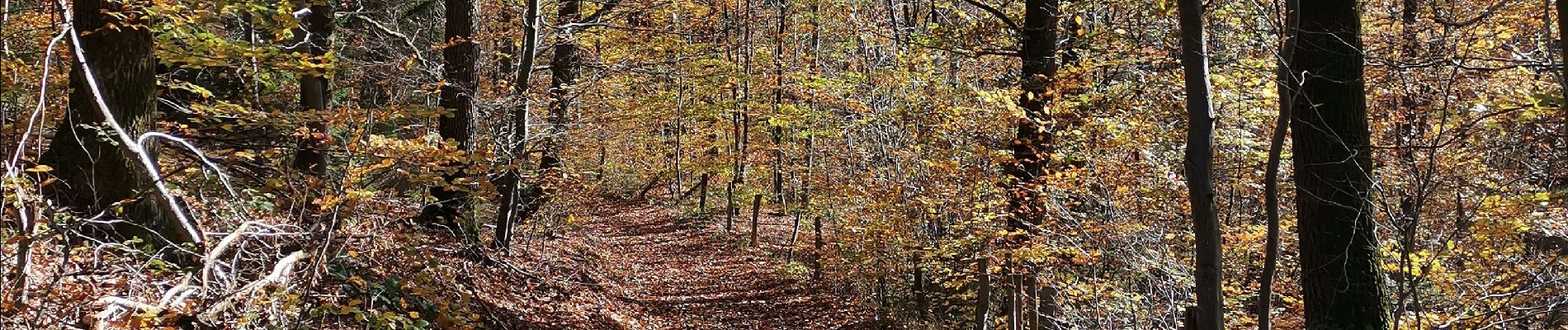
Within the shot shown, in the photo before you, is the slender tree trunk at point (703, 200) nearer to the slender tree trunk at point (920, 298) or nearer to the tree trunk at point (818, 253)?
the tree trunk at point (818, 253)

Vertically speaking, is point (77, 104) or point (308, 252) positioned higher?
point (77, 104)

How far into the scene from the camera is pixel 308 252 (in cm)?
647

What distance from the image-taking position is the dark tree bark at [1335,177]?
6473mm

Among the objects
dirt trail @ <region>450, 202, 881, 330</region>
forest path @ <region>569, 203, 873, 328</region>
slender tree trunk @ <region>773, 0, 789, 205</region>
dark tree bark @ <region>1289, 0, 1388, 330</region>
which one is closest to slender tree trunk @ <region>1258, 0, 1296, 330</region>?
dark tree bark @ <region>1289, 0, 1388, 330</region>

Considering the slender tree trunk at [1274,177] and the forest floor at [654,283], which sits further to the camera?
the forest floor at [654,283]

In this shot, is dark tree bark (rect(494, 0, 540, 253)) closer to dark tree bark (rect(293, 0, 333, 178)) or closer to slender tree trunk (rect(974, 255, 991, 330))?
dark tree bark (rect(293, 0, 333, 178))

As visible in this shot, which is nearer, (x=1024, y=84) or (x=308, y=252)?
(x=308, y=252)

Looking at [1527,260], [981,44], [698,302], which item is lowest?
[698,302]

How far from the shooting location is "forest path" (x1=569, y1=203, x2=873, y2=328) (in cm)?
1375

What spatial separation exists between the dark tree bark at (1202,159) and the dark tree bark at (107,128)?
5829 millimetres

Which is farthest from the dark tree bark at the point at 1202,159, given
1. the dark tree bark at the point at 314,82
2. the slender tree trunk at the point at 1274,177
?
the dark tree bark at the point at 314,82

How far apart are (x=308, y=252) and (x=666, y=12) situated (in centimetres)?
1598

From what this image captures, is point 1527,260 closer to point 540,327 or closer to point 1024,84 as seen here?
point 1024,84

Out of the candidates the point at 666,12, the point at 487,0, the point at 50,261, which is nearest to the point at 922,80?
the point at 50,261
